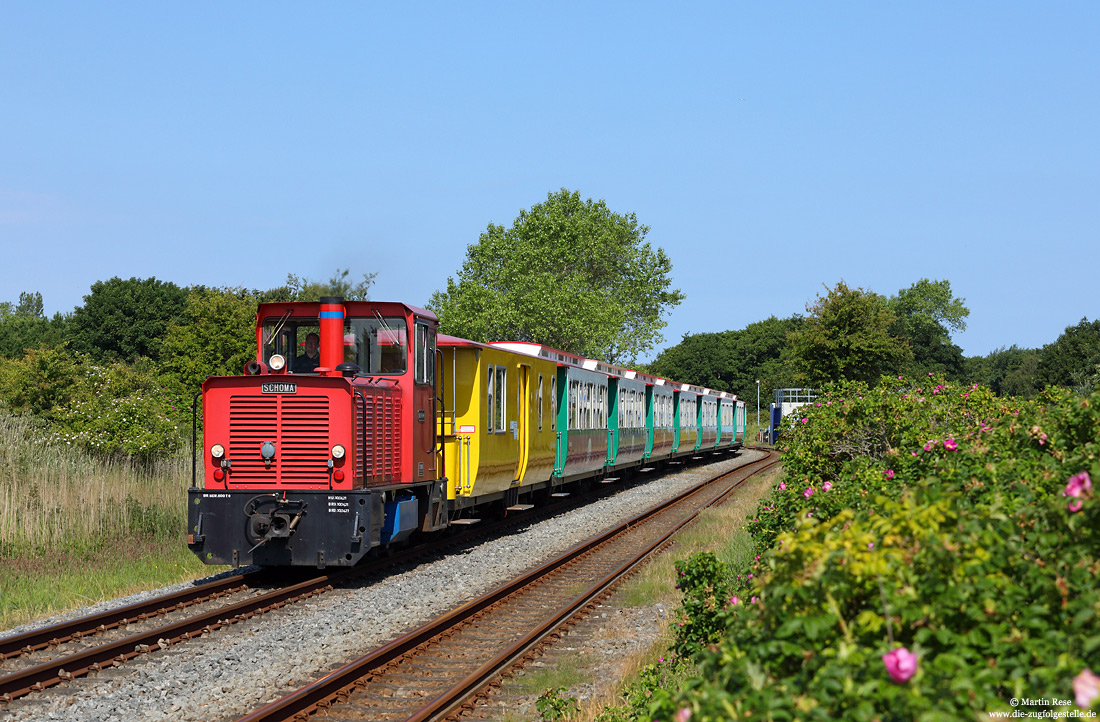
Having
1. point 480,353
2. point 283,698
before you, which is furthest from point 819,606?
point 480,353

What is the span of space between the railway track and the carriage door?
139 inches

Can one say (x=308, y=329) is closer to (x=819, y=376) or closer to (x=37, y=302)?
(x=819, y=376)

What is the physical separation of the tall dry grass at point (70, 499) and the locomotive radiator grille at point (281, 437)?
3991mm

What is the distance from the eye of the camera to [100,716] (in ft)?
22.1

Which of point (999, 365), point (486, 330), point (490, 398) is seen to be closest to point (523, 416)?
point (490, 398)

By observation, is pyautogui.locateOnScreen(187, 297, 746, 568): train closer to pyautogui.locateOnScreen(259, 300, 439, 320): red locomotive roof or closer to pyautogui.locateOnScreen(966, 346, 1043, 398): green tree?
pyautogui.locateOnScreen(259, 300, 439, 320): red locomotive roof

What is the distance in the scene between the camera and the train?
442 inches

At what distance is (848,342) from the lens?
97.9 feet

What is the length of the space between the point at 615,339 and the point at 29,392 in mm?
33971

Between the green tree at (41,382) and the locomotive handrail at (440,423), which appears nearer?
the locomotive handrail at (440,423)

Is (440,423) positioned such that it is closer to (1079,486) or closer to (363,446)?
(363,446)

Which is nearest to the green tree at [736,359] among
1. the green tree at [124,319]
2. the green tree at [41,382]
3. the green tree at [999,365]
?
the green tree at [999,365]

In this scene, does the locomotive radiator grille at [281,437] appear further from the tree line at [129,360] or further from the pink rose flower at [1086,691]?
the pink rose flower at [1086,691]

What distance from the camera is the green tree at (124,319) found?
2822 inches
